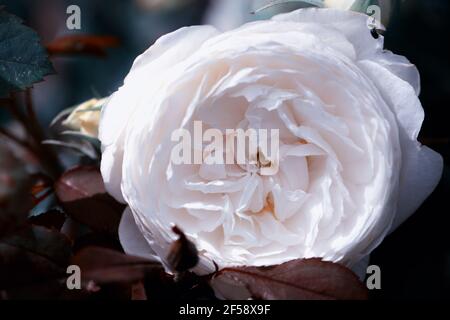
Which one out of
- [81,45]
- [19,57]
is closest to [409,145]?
[19,57]

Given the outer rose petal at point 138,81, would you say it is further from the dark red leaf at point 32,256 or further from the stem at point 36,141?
the stem at point 36,141

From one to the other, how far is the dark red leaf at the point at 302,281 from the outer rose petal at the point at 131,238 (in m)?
0.06

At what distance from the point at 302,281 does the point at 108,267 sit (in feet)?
0.36

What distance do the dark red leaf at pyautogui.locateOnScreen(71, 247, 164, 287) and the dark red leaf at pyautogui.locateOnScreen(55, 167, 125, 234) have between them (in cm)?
9

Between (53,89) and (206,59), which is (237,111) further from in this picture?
(53,89)

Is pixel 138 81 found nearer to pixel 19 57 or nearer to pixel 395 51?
pixel 19 57

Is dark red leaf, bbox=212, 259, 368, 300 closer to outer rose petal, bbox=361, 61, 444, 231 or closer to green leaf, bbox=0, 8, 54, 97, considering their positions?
outer rose petal, bbox=361, 61, 444, 231

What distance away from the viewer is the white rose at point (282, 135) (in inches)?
14.8

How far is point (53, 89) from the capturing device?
2.73ft

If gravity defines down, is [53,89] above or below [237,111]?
below

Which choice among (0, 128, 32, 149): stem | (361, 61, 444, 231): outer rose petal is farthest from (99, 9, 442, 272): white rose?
(0, 128, 32, 149): stem

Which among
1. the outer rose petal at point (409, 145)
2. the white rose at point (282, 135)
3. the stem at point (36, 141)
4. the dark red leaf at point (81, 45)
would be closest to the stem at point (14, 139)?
the stem at point (36, 141)
